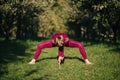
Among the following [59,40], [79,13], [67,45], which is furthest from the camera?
[79,13]

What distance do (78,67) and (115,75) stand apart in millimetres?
3274

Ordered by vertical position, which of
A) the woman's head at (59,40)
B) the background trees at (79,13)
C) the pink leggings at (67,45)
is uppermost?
the woman's head at (59,40)

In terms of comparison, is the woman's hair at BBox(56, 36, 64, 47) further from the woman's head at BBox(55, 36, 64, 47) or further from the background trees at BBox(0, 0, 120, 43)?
the background trees at BBox(0, 0, 120, 43)

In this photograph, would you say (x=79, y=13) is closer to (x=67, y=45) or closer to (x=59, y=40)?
(x=67, y=45)

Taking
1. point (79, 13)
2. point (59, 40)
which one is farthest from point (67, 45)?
point (79, 13)

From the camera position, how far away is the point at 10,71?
1453 cm

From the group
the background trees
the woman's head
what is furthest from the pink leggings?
the background trees

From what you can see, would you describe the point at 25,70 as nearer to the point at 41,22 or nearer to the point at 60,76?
the point at 60,76

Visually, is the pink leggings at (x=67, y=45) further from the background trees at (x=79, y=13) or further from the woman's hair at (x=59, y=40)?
the background trees at (x=79, y=13)

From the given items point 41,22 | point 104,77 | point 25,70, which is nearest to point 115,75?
point 104,77

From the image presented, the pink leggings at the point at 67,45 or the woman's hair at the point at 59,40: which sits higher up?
the woman's hair at the point at 59,40

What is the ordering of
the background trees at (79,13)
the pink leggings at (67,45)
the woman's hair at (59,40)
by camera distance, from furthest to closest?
the background trees at (79,13) < the pink leggings at (67,45) < the woman's hair at (59,40)

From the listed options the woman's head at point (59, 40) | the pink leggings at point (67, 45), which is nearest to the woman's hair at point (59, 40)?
the woman's head at point (59, 40)

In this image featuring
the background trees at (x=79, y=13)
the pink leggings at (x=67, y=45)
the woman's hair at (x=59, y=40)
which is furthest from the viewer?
the background trees at (x=79, y=13)
